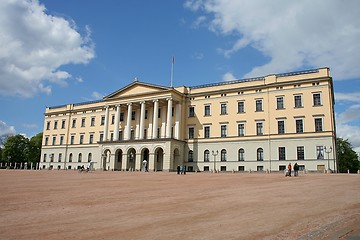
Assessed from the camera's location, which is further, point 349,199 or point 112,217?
point 349,199

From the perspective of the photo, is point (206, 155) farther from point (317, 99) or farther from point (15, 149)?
point (15, 149)

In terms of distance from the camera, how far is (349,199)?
40.0 ft

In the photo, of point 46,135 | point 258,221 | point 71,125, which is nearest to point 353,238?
point 258,221

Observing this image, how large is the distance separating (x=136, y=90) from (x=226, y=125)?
1768 centimetres

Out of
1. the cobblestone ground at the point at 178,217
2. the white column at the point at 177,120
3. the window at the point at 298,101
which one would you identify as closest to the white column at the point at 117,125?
the white column at the point at 177,120

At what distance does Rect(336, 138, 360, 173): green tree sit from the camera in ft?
263

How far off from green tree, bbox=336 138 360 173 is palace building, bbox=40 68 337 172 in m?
42.3

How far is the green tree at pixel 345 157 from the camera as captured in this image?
263 ft

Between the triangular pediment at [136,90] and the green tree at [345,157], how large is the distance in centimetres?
5498

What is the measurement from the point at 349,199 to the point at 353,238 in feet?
21.9

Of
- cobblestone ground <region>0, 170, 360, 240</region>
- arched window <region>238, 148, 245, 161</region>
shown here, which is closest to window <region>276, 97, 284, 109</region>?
arched window <region>238, 148, 245, 161</region>

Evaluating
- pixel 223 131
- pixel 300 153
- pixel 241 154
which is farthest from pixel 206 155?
pixel 300 153

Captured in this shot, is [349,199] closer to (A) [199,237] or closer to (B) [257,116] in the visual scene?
(A) [199,237]

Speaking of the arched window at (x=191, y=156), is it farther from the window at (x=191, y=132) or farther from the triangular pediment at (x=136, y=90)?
the triangular pediment at (x=136, y=90)
